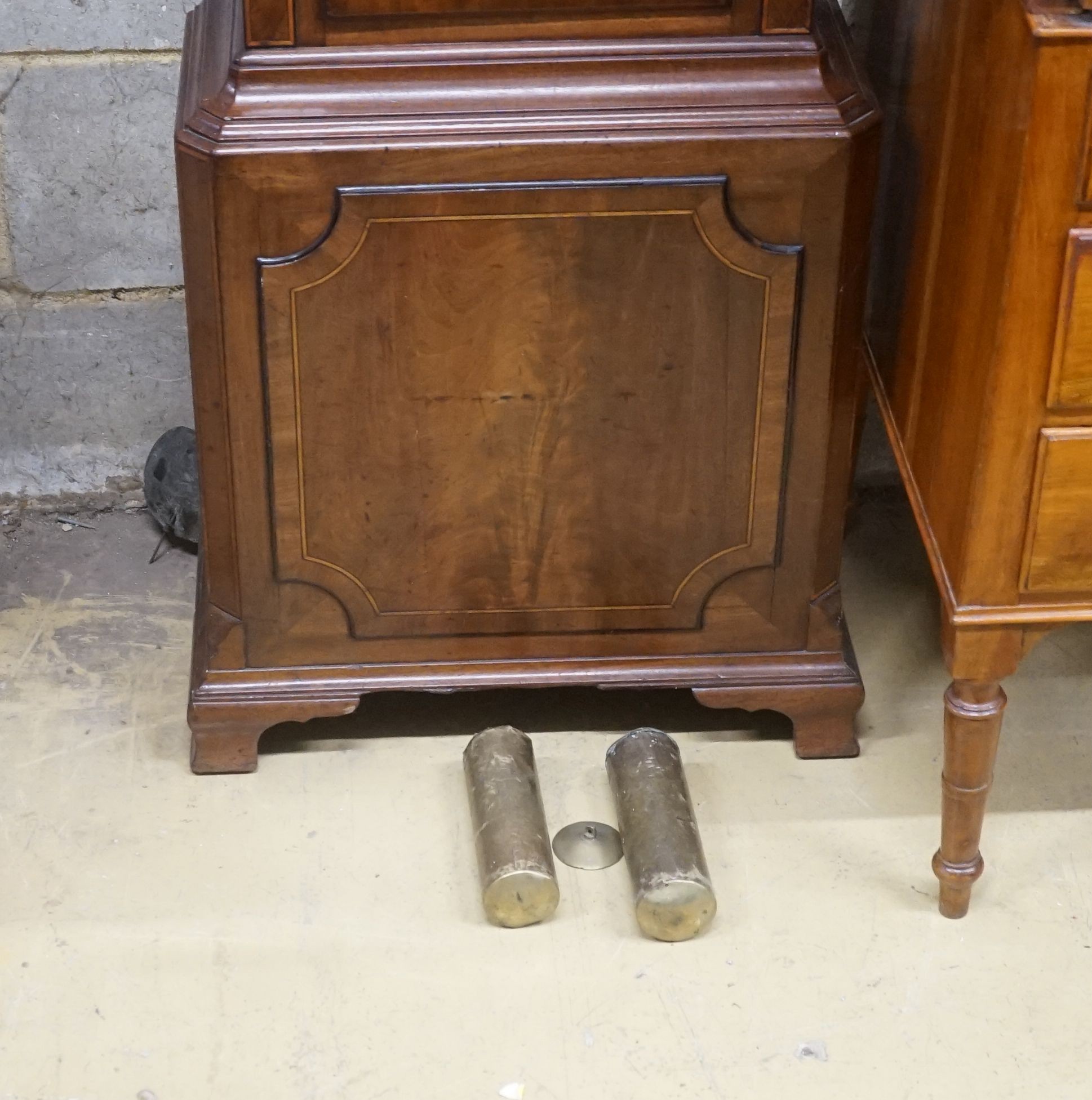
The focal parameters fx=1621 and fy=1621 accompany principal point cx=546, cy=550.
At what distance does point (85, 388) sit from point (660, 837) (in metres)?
1.27

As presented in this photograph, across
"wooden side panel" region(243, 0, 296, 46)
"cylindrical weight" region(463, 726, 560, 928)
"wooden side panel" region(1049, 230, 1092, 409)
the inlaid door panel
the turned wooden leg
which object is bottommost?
"cylindrical weight" region(463, 726, 560, 928)


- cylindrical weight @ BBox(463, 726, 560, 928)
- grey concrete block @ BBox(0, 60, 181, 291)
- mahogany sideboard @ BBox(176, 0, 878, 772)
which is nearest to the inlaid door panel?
mahogany sideboard @ BBox(176, 0, 878, 772)

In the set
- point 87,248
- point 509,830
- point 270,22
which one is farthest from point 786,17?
point 87,248

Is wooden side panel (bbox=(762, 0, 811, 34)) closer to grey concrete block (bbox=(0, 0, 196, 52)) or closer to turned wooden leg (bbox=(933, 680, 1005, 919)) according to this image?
turned wooden leg (bbox=(933, 680, 1005, 919))

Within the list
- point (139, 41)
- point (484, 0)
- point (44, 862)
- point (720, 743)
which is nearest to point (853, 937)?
point (720, 743)

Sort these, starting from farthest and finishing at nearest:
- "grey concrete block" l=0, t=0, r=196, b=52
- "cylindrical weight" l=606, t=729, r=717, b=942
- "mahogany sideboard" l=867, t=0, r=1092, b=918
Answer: "grey concrete block" l=0, t=0, r=196, b=52 < "cylindrical weight" l=606, t=729, r=717, b=942 < "mahogany sideboard" l=867, t=0, r=1092, b=918

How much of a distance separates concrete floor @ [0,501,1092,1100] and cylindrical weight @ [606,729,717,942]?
45 millimetres

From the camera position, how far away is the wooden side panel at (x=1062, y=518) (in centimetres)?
162

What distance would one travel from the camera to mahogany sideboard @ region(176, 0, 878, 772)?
176 cm

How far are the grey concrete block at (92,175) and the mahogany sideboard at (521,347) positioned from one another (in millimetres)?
370

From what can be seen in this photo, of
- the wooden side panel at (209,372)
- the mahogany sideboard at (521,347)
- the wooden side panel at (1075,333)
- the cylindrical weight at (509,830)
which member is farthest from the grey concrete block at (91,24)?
the wooden side panel at (1075,333)

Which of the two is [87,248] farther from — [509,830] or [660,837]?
[660,837]

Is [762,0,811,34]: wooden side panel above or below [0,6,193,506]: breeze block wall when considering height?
above

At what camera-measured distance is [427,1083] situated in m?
1.71
